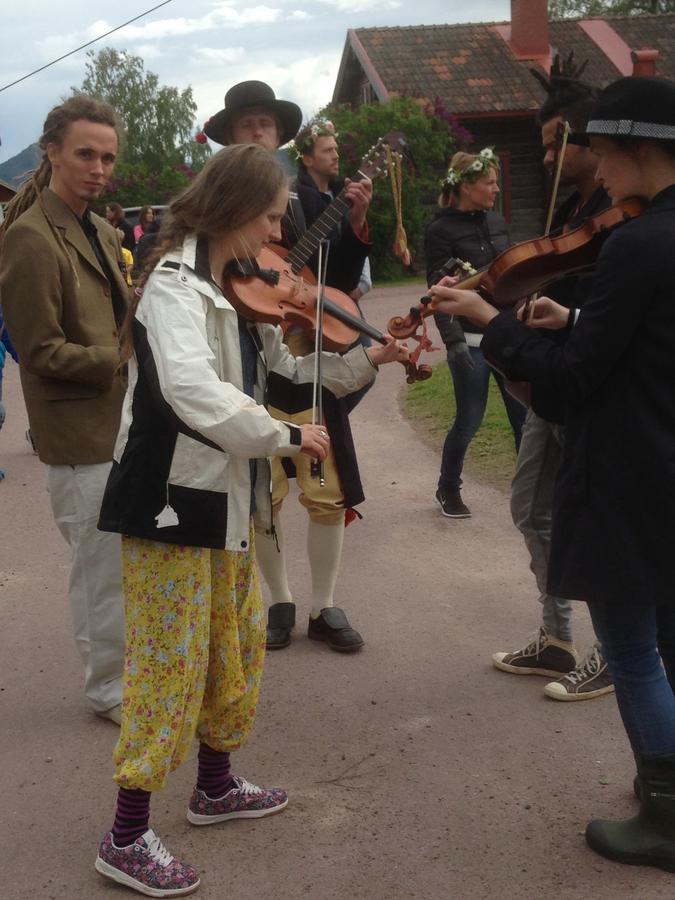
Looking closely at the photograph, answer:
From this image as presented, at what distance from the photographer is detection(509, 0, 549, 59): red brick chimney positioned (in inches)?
1142

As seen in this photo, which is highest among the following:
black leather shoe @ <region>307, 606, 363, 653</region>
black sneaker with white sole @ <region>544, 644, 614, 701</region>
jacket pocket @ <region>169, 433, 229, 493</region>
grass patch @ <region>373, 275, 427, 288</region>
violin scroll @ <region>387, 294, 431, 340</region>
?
violin scroll @ <region>387, 294, 431, 340</region>

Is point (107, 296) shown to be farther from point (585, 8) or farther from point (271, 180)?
point (585, 8)

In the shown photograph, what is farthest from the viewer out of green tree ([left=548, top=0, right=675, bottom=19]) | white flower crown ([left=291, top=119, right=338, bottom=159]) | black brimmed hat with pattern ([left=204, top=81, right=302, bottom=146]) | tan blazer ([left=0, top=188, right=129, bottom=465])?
green tree ([left=548, top=0, right=675, bottom=19])

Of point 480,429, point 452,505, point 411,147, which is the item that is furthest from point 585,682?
point 411,147

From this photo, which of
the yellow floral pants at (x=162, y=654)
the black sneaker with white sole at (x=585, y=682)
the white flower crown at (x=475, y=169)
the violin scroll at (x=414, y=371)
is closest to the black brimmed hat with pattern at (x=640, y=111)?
the violin scroll at (x=414, y=371)

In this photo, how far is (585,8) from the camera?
56156mm

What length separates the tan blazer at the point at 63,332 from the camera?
3.70 metres

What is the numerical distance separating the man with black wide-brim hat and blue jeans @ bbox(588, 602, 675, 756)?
1.77m

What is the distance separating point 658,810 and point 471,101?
26474mm

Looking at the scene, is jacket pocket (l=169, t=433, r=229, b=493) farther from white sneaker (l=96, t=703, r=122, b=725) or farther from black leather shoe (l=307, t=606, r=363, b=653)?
black leather shoe (l=307, t=606, r=363, b=653)

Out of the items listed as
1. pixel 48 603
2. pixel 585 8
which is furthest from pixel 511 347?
pixel 585 8

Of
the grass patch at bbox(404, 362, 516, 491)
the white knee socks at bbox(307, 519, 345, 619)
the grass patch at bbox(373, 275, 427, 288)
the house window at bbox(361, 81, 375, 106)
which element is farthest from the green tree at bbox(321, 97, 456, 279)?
the white knee socks at bbox(307, 519, 345, 619)

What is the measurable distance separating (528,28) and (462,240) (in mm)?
25007

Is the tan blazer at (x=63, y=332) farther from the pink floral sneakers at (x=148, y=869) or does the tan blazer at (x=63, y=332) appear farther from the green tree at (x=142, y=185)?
the green tree at (x=142, y=185)
